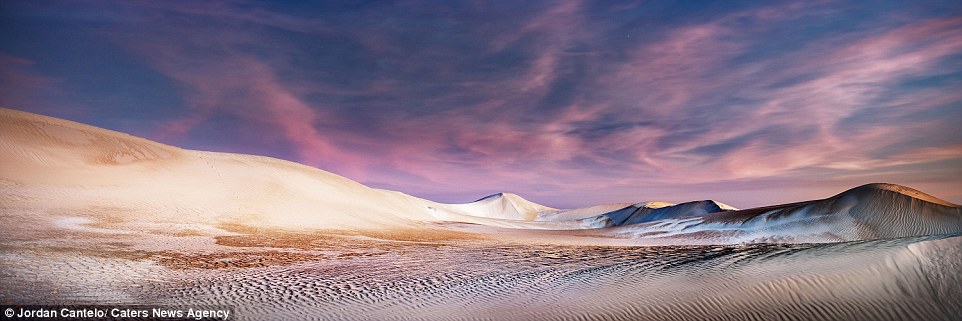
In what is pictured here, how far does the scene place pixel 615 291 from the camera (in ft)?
22.4

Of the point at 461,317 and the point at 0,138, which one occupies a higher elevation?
the point at 0,138

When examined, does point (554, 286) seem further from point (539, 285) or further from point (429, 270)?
point (429, 270)

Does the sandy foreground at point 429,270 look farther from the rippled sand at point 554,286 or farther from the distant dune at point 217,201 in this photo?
the distant dune at point 217,201

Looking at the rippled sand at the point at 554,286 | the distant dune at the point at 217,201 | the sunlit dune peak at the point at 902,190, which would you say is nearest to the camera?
the rippled sand at the point at 554,286

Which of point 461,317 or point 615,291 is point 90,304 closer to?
point 461,317

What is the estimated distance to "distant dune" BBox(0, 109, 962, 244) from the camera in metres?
23.7

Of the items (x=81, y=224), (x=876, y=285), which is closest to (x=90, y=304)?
(x=876, y=285)

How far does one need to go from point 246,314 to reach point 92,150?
119ft

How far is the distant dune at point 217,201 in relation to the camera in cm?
2369

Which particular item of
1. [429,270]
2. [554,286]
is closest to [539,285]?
[554,286]

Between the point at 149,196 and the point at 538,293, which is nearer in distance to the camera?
the point at 538,293

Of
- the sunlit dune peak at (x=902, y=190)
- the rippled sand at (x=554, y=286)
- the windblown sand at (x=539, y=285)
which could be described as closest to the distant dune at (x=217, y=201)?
the sunlit dune peak at (x=902, y=190)

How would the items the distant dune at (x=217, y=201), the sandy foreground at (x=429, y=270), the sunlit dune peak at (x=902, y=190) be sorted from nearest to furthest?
the sandy foreground at (x=429, y=270) → the distant dune at (x=217, y=201) → the sunlit dune peak at (x=902, y=190)

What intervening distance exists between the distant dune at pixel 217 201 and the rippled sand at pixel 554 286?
12.2 meters
